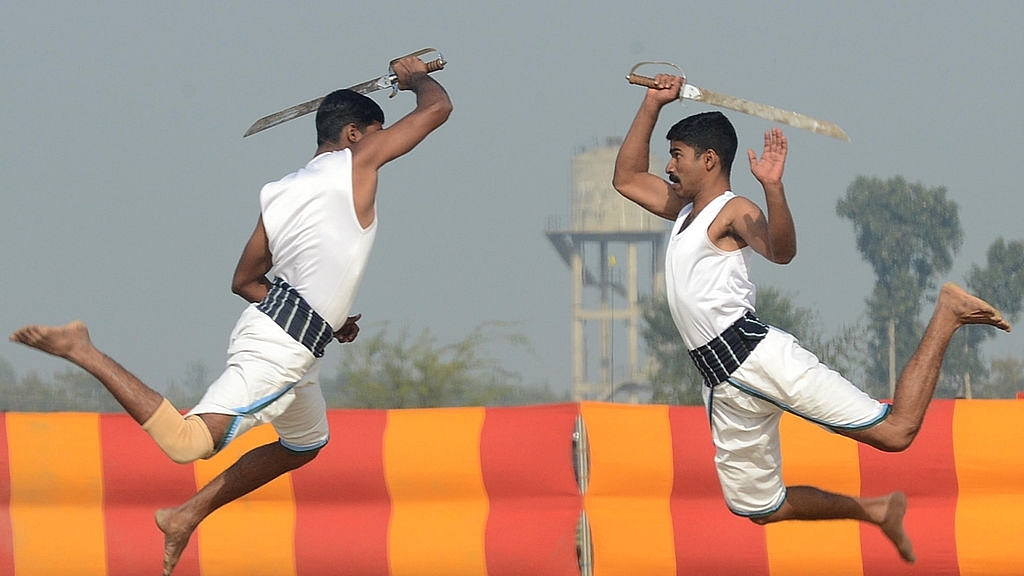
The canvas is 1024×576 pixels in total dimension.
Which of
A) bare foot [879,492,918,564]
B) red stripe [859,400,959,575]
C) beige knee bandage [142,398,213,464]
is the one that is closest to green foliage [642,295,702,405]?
red stripe [859,400,959,575]

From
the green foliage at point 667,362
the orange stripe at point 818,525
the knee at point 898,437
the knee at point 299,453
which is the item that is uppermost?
the green foliage at point 667,362

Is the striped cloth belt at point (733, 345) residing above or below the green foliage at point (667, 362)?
below

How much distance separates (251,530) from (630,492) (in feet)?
6.09

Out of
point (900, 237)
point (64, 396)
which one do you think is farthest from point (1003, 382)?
point (64, 396)

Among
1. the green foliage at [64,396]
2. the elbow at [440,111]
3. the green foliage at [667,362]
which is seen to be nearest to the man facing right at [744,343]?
the elbow at [440,111]

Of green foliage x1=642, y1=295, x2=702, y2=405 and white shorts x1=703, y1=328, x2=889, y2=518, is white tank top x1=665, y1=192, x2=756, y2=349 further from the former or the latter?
green foliage x1=642, y1=295, x2=702, y2=405

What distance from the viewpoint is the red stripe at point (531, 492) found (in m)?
7.30

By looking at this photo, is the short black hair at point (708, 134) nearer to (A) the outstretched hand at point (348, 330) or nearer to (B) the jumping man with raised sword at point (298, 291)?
(B) the jumping man with raised sword at point (298, 291)

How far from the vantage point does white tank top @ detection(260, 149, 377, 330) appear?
566cm

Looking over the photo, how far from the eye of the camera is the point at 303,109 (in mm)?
6129

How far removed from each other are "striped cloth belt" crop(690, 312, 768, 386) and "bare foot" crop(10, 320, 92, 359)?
2251mm

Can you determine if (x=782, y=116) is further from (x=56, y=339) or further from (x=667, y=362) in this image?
(x=667, y=362)

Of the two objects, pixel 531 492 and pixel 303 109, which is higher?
A: pixel 303 109

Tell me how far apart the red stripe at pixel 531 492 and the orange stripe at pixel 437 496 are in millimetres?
62
